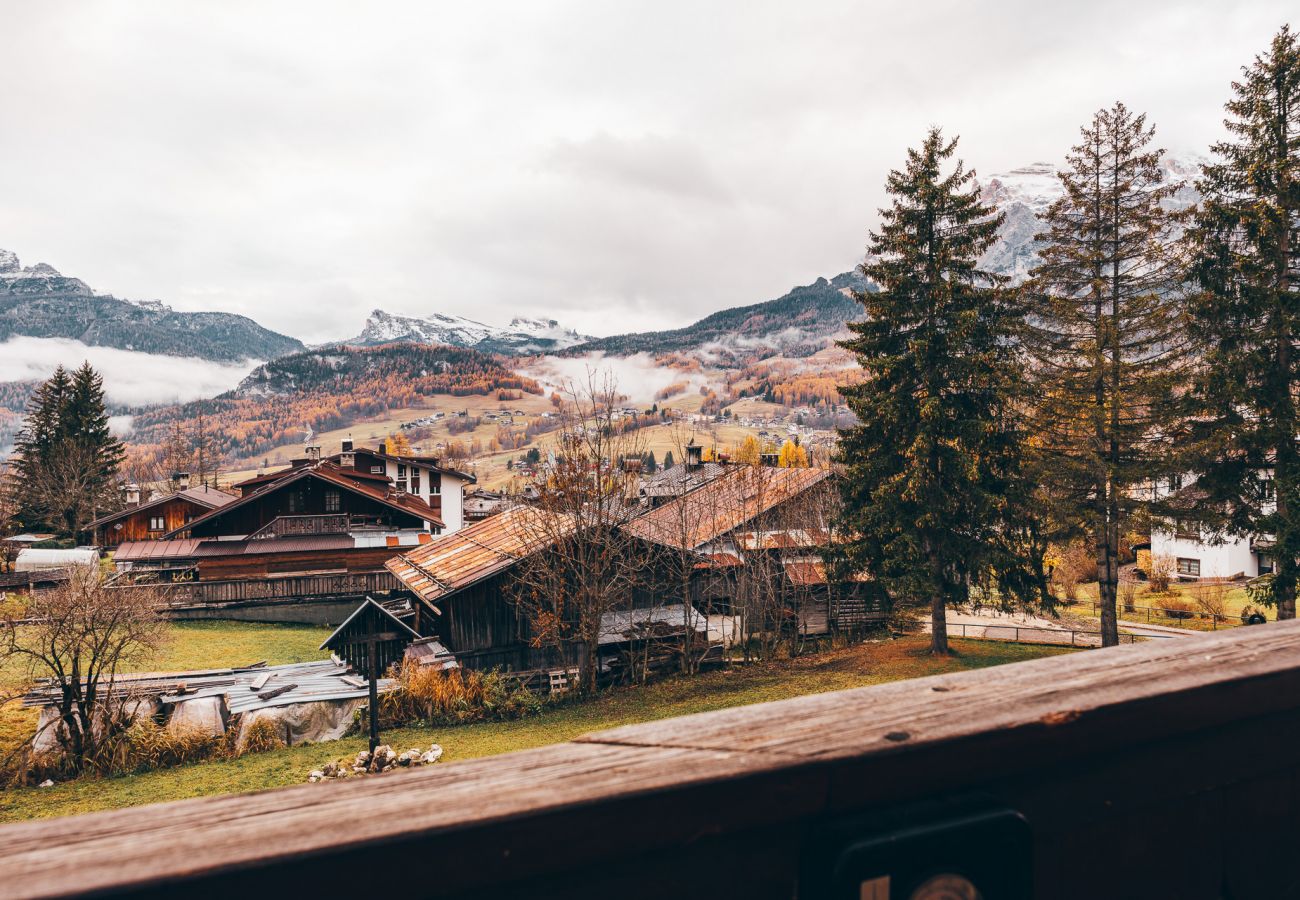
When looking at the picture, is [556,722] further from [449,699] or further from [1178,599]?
[1178,599]

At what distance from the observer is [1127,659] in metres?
1.32

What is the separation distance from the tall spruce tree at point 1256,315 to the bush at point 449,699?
22.0m

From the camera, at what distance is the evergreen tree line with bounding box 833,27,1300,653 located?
21.4 m

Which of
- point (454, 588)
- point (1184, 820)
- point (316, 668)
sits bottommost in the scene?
point (316, 668)

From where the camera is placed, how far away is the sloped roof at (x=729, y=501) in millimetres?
28078

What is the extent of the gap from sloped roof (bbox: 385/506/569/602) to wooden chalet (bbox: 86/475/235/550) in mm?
29980

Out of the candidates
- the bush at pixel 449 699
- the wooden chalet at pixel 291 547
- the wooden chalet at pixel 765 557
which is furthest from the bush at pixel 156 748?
the wooden chalet at pixel 291 547

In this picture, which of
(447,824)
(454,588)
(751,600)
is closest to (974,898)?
(447,824)

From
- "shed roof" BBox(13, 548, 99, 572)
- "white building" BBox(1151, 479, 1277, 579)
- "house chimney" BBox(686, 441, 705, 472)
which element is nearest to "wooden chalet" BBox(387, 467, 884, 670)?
"house chimney" BBox(686, 441, 705, 472)

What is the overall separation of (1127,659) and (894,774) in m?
0.67

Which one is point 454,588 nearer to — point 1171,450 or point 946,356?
point 946,356

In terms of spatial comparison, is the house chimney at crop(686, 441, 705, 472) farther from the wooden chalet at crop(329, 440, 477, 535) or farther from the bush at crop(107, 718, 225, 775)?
the bush at crop(107, 718, 225, 775)

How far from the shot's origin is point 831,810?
0.94 metres

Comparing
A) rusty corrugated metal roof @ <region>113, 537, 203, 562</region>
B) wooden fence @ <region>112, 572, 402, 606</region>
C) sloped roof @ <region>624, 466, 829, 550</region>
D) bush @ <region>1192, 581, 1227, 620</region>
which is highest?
sloped roof @ <region>624, 466, 829, 550</region>
